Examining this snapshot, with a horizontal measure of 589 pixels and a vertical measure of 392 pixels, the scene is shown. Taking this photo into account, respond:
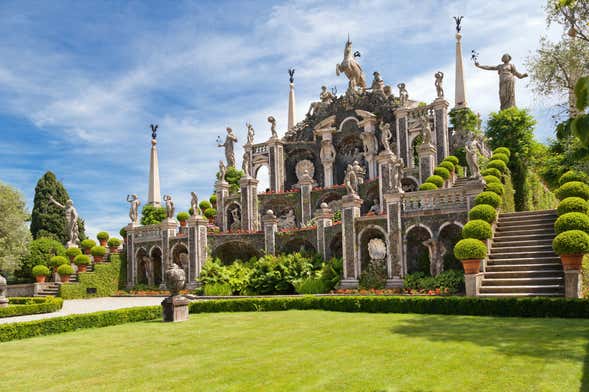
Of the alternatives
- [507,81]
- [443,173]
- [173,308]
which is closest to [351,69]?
[507,81]

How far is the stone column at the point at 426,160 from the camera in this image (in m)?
32.5

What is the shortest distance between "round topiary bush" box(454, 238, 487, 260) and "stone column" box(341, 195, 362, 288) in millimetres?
7749

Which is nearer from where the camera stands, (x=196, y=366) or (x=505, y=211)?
(x=196, y=366)

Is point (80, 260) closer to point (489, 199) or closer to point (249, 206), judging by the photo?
point (249, 206)


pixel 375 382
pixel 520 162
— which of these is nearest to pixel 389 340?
pixel 375 382

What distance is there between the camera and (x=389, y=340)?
11406 millimetres

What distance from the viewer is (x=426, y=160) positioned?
3272 centimetres

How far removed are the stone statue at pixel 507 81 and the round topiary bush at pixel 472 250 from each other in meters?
19.1

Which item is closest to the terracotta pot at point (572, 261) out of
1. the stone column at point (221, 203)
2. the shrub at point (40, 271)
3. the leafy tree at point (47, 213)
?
the stone column at point (221, 203)

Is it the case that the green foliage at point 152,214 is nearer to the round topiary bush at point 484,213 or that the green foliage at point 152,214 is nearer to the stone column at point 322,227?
the stone column at point 322,227

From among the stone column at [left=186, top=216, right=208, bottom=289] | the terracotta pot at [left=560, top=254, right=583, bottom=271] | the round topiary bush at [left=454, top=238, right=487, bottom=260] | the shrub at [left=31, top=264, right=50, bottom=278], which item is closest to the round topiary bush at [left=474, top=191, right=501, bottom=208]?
the round topiary bush at [left=454, top=238, right=487, bottom=260]

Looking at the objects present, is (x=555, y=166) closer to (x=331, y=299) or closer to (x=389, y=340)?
(x=331, y=299)

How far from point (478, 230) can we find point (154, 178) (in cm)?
4068

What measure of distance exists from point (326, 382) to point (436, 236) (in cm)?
1604
